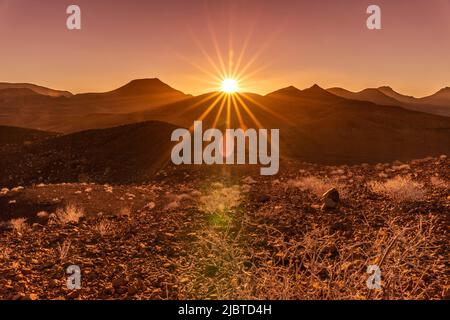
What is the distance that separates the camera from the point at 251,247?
5.95 m

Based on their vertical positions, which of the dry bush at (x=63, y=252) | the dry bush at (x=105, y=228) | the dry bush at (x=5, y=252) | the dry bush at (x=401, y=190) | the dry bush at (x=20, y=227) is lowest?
the dry bush at (x=20, y=227)

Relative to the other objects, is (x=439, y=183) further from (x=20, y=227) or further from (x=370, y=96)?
(x=370, y=96)

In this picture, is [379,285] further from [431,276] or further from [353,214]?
[353,214]

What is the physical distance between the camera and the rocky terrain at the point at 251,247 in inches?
161

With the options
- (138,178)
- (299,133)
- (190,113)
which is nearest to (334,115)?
(299,133)

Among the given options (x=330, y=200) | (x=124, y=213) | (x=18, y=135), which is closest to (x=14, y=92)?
(x=18, y=135)

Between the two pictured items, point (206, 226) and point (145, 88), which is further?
point (145, 88)

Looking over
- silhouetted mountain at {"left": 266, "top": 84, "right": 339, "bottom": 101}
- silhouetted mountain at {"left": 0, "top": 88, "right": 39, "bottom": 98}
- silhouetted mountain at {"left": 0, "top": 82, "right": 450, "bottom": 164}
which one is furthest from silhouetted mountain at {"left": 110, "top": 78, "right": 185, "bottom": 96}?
silhouetted mountain at {"left": 266, "top": 84, "right": 339, "bottom": 101}

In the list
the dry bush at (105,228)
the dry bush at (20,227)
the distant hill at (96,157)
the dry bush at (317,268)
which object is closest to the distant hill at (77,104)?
the distant hill at (96,157)

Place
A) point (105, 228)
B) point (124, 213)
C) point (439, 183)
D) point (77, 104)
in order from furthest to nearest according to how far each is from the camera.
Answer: point (77, 104)
point (124, 213)
point (439, 183)
point (105, 228)

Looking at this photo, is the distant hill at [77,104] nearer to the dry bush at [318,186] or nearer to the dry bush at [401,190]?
the dry bush at [318,186]

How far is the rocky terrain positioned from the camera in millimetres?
4098

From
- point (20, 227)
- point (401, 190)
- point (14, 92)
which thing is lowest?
point (20, 227)
